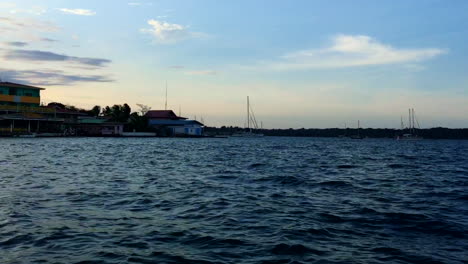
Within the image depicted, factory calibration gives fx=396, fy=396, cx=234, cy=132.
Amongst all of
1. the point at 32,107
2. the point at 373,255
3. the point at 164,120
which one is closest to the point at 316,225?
the point at 373,255

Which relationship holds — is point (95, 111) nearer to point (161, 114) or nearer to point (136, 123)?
point (136, 123)

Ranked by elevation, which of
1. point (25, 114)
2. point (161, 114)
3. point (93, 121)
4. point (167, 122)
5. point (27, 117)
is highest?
point (161, 114)

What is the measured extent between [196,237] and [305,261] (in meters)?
3.15

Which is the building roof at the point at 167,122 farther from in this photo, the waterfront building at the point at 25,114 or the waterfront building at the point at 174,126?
the waterfront building at the point at 25,114

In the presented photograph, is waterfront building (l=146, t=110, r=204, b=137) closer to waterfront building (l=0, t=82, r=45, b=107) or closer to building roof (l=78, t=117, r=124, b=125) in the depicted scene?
building roof (l=78, t=117, r=124, b=125)

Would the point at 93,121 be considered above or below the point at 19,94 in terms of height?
below

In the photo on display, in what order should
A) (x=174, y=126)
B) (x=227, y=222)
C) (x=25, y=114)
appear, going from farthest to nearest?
(x=174, y=126) < (x=25, y=114) < (x=227, y=222)

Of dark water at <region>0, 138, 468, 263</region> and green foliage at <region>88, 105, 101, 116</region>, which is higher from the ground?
green foliage at <region>88, 105, 101, 116</region>

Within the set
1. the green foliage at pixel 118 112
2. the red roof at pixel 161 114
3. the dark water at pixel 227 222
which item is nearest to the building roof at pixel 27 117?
the green foliage at pixel 118 112

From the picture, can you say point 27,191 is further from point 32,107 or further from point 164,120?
point 164,120

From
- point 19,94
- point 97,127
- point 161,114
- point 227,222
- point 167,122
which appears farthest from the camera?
point 161,114

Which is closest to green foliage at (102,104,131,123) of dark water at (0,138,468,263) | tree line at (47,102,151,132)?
tree line at (47,102,151,132)

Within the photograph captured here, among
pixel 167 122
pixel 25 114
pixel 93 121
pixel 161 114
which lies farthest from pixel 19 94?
pixel 161 114

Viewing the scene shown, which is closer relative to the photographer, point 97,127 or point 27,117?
point 27,117
